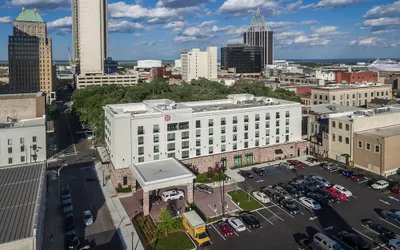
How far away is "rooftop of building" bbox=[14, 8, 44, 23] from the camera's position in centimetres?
18738

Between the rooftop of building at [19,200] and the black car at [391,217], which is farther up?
the rooftop of building at [19,200]

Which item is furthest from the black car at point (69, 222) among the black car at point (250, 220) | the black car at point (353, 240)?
Result: the black car at point (353, 240)

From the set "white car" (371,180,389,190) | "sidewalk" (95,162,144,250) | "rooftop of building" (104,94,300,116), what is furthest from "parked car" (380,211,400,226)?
"rooftop of building" (104,94,300,116)

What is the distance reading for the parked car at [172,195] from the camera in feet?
137

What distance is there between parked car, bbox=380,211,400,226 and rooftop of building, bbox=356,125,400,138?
1658 centimetres

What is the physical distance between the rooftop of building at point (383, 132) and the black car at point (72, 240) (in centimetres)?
4433

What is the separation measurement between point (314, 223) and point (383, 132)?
2650 centimetres

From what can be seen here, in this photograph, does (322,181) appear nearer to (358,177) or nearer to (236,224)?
(358,177)

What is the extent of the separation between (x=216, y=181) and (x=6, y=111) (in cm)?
4611

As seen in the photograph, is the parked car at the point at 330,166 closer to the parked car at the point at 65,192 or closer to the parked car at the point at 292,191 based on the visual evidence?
the parked car at the point at 292,191

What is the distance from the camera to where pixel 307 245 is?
30391mm

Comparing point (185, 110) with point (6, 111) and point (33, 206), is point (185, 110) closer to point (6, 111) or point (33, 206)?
point (33, 206)

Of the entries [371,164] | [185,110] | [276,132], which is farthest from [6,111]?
[371,164]

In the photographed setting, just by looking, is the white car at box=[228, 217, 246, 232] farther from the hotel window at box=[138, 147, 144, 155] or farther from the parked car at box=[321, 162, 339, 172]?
the parked car at box=[321, 162, 339, 172]
